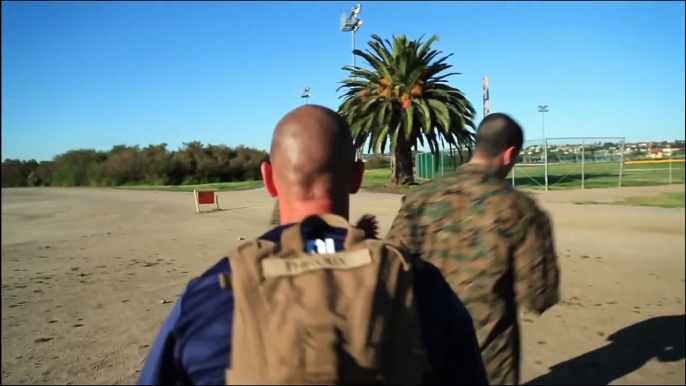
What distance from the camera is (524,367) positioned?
16.0 ft

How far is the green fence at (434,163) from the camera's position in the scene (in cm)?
2915

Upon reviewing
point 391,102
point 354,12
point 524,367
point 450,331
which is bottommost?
point 524,367

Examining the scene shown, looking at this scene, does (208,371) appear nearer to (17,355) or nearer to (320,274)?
(320,274)

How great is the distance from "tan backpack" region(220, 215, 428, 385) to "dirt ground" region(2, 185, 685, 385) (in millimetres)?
1219

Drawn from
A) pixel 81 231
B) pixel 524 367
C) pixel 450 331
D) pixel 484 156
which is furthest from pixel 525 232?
pixel 81 231

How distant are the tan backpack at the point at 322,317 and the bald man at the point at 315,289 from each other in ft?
0.07

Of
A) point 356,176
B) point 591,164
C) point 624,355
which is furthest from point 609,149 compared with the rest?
point 356,176

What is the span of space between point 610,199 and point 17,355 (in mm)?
17070

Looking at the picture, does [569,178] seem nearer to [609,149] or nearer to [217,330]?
[609,149]

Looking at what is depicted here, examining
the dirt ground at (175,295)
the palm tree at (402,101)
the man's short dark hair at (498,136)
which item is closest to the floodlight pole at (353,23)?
the palm tree at (402,101)

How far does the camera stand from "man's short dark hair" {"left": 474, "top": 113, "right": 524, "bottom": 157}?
2938 mm

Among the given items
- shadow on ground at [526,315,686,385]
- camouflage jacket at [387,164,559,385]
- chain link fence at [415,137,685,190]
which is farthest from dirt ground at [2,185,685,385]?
chain link fence at [415,137,685,190]

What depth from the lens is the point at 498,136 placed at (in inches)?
116

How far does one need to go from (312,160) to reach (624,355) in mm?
4579
